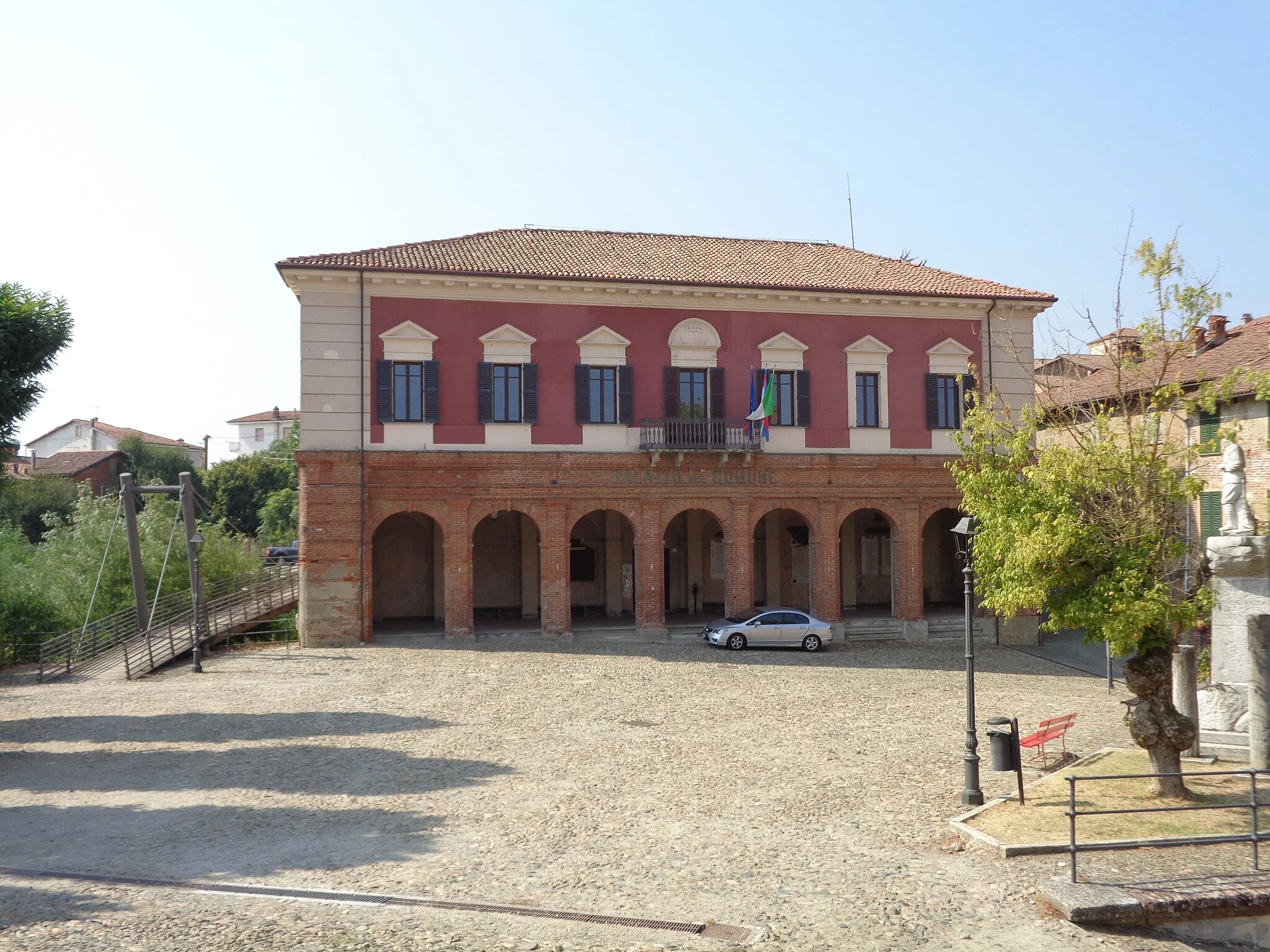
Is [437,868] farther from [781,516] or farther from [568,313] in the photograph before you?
[781,516]

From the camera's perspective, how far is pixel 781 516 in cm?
3127

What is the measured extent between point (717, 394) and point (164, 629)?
1718 cm

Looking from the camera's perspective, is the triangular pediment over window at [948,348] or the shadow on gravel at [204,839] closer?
the shadow on gravel at [204,839]

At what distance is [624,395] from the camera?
26078mm

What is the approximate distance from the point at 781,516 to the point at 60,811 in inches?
921

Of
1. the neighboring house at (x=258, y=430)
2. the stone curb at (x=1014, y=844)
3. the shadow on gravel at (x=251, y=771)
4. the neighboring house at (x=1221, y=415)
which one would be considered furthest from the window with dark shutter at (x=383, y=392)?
the neighboring house at (x=258, y=430)

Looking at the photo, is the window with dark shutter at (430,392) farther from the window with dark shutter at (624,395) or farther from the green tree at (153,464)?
the green tree at (153,464)

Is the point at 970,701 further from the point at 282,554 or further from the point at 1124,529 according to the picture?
the point at 282,554

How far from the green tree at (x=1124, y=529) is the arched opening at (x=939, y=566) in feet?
64.9

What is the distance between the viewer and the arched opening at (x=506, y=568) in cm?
2969

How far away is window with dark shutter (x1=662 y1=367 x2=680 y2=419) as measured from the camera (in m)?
26.3

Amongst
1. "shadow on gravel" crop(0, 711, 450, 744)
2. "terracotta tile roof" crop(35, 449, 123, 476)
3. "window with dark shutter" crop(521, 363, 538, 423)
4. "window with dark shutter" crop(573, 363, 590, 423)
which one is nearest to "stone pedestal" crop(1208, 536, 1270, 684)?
"shadow on gravel" crop(0, 711, 450, 744)

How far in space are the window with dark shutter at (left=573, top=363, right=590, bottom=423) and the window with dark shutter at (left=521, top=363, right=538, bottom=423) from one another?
1074 millimetres

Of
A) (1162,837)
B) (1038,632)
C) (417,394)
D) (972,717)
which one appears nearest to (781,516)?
(1038,632)
